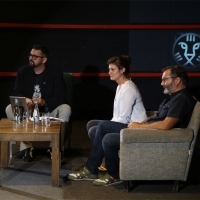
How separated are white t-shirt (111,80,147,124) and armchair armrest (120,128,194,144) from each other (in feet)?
1.57

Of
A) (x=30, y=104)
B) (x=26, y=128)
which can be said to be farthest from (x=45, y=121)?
(x=30, y=104)

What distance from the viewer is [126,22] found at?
7059 millimetres

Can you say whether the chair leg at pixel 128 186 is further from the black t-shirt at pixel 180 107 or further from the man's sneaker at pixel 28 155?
the man's sneaker at pixel 28 155

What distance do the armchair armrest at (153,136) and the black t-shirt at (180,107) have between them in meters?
0.14

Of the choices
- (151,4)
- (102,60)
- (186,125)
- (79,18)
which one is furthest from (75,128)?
(186,125)

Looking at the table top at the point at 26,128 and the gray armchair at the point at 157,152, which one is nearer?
the gray armchair at the point at 157,152

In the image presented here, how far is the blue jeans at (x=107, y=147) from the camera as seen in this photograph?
408 cm

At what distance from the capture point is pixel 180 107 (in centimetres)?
394

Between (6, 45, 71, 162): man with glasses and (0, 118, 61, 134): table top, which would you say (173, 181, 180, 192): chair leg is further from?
(6, 45, 71, 162): man with glasses

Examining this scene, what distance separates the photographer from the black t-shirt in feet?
12.9

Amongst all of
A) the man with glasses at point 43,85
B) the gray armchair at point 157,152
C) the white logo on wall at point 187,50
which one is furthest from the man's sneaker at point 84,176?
the white logo on wall at point 187,50

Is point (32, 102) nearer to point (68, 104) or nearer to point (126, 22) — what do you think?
Answer: point (68, 104)

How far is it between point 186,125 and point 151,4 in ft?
10.8

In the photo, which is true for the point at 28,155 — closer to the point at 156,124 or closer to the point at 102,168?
the point at 102,168
